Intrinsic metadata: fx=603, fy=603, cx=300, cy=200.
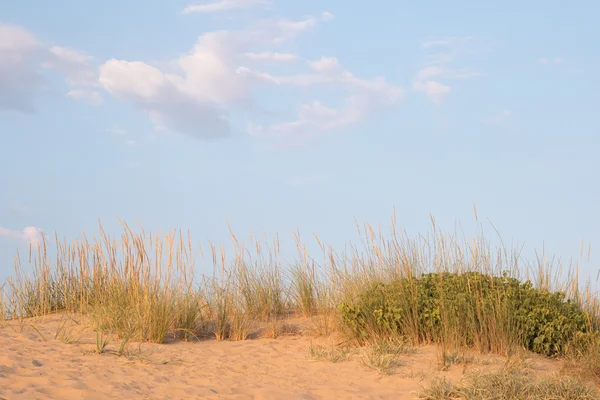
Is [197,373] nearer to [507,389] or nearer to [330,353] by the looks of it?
[330,353]

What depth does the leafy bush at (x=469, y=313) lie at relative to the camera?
741 cm

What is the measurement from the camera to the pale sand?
573 cm

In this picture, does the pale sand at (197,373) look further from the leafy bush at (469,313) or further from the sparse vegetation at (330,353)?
the leafy bush at (469,313)

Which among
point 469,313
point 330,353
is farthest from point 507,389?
point 330,353

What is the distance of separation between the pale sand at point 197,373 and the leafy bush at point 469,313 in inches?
12.2

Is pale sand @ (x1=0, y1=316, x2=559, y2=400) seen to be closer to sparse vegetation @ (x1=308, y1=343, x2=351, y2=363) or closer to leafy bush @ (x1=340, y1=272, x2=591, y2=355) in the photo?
sparse vegetation @ (x1=308, y1=343, x2=351, y2=363)

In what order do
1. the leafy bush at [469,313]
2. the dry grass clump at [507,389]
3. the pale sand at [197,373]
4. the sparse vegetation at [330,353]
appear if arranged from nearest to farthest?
the dry grass clump at [507,389] < the pale sand at [197,373] < the sparse vegetation at [330,353] < the leafy bush at [469,313]

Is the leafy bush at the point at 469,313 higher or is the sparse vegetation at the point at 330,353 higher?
the leafy bush at the point at 469,313

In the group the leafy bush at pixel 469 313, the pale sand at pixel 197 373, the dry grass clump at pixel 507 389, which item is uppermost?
the leafy bush at pixel 469 313

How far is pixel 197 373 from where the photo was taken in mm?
6535

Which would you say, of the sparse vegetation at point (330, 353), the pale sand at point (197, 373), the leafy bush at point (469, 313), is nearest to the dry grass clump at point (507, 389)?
the pale sand at point (197, 373)

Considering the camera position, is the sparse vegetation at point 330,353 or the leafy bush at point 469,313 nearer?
the sparse vegetation at point 330,353

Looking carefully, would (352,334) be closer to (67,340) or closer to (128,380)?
(128,380)

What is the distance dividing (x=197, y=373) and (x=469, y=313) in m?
3.34
